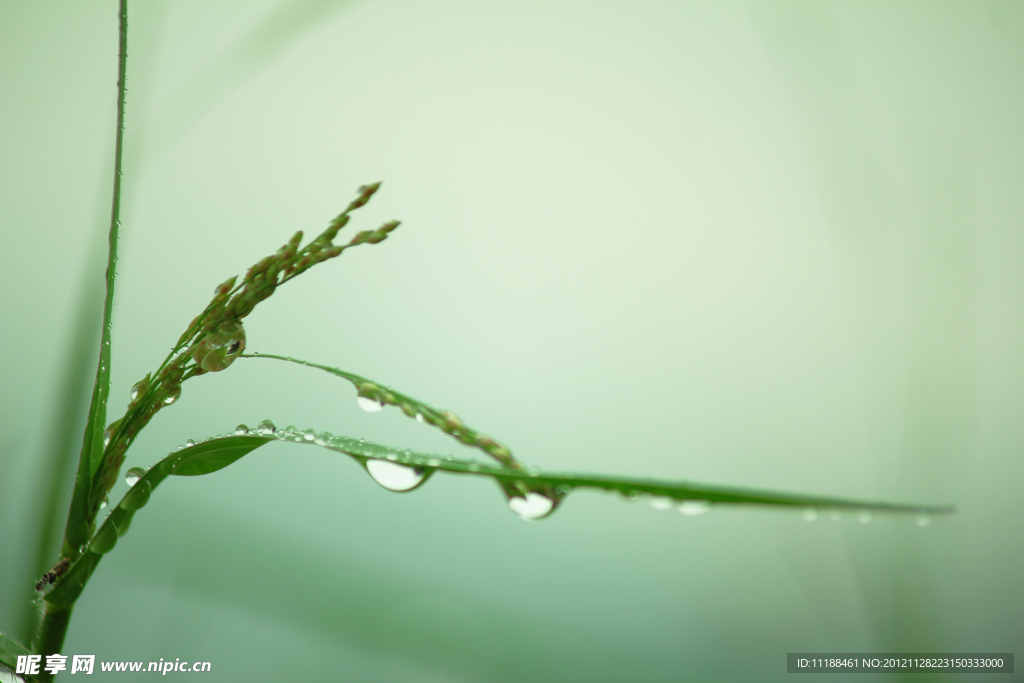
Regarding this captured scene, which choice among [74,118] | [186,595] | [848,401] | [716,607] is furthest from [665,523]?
[74,118]

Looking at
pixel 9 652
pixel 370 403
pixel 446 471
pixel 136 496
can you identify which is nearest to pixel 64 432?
pixel 9 652

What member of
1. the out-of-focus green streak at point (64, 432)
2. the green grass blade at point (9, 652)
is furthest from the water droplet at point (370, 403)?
the out-of-focus green streak at point (64, 432)

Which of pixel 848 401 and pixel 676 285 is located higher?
pixel 676 285

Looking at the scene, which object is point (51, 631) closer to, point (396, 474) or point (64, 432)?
point (396, 474)

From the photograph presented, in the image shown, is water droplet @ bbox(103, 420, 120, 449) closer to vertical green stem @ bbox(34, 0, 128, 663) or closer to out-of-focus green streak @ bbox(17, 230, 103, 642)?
vertical green stem @ bbox(34, 0, 128, 663)

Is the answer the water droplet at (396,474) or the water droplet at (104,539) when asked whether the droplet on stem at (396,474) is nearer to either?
the water droplet at (396,474)

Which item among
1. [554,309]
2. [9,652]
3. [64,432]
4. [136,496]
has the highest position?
[554,309]

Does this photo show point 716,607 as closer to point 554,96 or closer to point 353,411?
point 353,411
